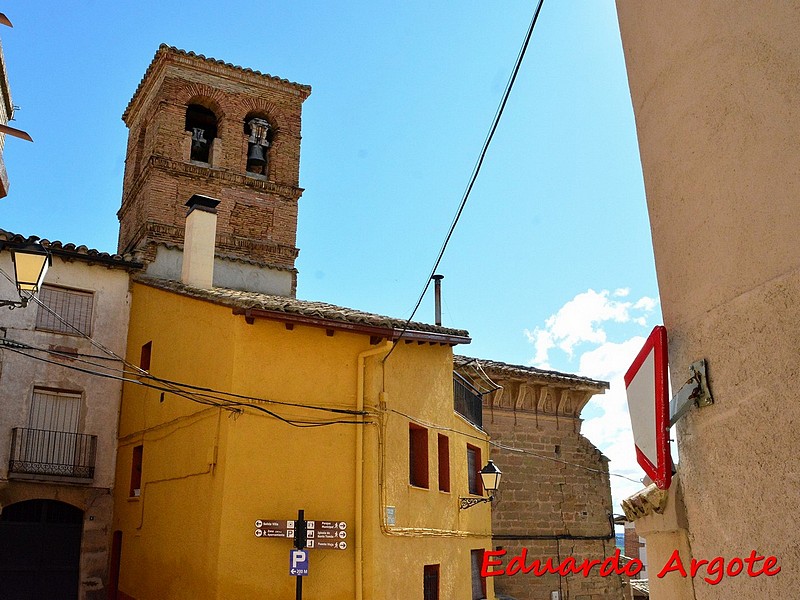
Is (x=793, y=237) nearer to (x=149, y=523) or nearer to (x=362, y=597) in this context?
(x=362, y=597)

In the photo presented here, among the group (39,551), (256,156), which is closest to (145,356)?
(39,551)

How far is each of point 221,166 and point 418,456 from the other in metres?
10.1

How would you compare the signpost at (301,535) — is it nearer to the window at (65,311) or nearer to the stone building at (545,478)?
the window at (65,311)

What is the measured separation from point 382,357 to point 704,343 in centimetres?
834

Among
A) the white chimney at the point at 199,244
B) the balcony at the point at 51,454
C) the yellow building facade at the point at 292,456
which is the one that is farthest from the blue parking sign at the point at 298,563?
the white chimney at the point at 199,244

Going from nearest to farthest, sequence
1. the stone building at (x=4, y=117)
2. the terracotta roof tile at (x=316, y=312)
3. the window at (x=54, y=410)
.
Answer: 1. the stone building at (x=4, y=117)
2. the terracotta roof tile at (x=316, y=312)
3. the window at (x=54, y=410)

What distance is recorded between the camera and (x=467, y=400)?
15406 millimetres

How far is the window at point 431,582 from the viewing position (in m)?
11.9

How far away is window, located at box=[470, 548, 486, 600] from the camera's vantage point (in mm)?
14203

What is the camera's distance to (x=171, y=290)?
13477 millimetres

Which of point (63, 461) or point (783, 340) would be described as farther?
point (63, 461)

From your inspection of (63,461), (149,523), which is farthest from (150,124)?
(149,523)

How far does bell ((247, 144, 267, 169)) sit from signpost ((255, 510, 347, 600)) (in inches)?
472

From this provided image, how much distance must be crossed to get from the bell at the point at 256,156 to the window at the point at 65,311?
21.4 ft
